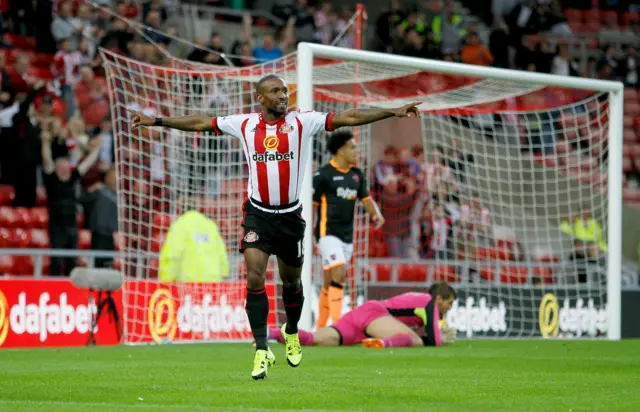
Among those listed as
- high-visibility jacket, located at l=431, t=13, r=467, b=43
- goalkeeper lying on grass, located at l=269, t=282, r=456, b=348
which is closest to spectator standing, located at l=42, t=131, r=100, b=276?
goalkeeper lying on grass, located at l=269, t=282, r=456, b=348

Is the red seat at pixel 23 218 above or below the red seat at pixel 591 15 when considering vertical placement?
below

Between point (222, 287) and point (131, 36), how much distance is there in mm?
5591

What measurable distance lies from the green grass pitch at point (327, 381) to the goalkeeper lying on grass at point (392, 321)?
1.05 feet

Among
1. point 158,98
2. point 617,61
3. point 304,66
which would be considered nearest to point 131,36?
point 158,98

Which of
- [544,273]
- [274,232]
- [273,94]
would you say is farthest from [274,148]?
[544,273]

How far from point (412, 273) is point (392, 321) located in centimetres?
603

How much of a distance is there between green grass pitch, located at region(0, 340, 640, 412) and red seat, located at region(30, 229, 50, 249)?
455cm

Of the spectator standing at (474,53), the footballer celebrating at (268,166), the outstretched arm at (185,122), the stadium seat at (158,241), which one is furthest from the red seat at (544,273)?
the outstretched arm at (185,122)

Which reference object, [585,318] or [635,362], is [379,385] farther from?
[585,318]

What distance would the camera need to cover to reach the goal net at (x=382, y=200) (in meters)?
13.9

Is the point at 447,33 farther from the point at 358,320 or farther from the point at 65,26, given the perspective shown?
the point at 358,320

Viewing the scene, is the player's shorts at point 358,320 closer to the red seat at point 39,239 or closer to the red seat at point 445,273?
the red seat at point 445,273

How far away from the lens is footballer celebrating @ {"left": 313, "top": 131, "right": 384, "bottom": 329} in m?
12.9

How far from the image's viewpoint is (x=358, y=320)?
1178 centimetres
